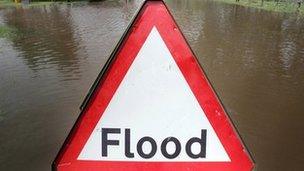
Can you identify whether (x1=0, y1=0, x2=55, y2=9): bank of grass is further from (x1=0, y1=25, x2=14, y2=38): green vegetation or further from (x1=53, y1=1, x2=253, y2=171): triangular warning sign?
(x1=53, y1=1, x2=253, y2=171): triangular warning sign

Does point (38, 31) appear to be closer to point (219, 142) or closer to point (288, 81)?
point (288, 81)

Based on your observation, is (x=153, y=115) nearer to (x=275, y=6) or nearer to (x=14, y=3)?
(x=275, y=6)

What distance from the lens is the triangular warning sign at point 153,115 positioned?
52.4 inches

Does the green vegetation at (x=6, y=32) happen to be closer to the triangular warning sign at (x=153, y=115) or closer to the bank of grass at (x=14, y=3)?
the bank of grass at (x=14, y=3)

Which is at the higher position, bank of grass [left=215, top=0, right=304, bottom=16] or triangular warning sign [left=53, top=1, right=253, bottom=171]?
triangular warning sign [left=53, top=1, right=253, bottom=171]

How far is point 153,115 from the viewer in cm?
142

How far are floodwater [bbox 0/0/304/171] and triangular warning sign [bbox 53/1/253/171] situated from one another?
389cm

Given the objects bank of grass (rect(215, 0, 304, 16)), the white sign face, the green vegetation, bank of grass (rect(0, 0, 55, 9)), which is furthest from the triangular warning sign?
bank of grass (rect(0, 0, 55, 9))

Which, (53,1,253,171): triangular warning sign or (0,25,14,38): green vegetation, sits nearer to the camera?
(53,1,253,171): triangular warning sign

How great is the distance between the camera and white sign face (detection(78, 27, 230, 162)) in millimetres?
1360

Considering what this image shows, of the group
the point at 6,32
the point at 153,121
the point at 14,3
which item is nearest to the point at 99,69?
the point at 6,32

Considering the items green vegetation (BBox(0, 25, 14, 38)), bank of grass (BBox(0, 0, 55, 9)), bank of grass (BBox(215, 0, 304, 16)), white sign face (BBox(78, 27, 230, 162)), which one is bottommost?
bank of grass (BBox(0, 0, 55, 9))

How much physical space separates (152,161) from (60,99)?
6036 millimetres

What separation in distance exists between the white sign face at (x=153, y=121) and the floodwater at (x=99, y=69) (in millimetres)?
3898
